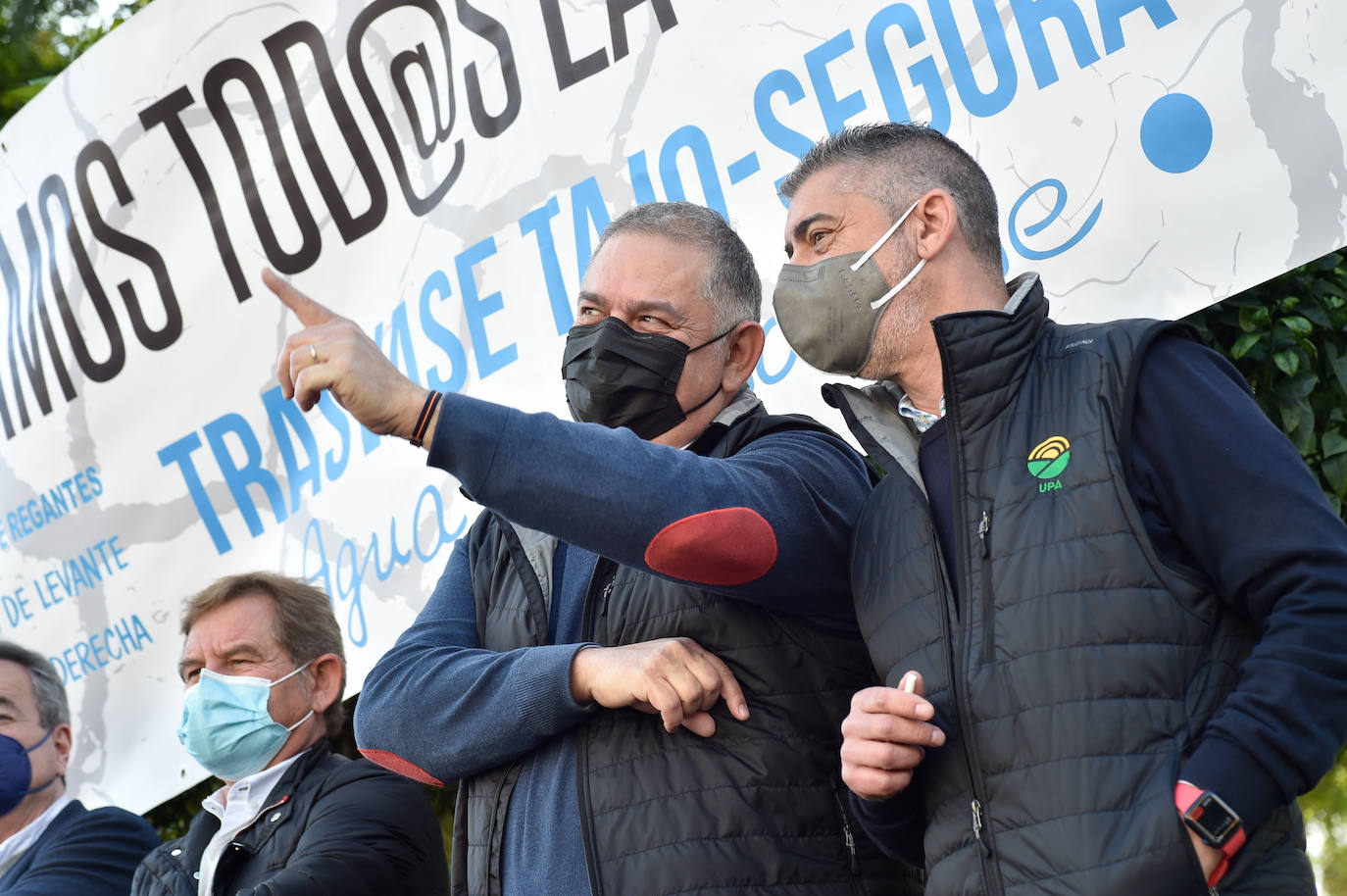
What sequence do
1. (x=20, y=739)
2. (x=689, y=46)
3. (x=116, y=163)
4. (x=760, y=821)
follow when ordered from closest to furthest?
(x=760, y=821) → (x=689, y=46) → (x=20, y=739) → (x=116, y=163)

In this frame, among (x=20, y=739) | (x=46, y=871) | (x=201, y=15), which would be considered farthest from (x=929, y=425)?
(x=201, y=15)

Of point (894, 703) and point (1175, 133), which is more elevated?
point (1175, 133)

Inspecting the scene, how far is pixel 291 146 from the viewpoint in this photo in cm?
497

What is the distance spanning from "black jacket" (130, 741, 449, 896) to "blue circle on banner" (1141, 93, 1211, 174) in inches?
91.1

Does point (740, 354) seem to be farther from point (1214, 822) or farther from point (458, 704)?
point (1214, 822)

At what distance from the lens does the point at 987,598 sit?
1.99 meters

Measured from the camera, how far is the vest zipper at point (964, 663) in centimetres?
191

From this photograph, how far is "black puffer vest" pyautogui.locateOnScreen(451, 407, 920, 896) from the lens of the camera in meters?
2.29

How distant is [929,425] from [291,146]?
331cm

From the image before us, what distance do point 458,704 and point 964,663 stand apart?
974 millimetres

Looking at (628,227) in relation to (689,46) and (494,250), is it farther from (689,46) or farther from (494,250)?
(494,250)

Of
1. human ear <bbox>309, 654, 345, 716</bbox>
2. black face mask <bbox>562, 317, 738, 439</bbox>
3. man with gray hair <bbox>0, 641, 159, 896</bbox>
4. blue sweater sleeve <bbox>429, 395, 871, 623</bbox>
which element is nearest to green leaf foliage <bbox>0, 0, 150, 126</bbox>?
man with gray hair <bbox>0, 641, 159, 896</bbox>

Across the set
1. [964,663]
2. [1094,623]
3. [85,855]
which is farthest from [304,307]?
[85,855]

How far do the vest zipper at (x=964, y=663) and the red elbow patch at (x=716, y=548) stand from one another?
0.99ft
